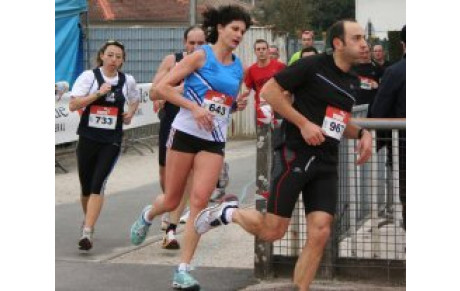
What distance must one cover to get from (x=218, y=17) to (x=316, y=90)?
4.72 ft

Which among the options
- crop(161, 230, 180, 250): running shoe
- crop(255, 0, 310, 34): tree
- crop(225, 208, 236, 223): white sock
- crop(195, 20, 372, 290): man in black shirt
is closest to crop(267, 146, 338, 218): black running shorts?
crop(195, 20, 372, 290): man in black shirt

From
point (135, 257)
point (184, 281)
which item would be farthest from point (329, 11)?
point (184, 281)

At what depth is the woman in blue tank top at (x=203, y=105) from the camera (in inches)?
316

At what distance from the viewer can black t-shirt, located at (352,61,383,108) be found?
1289cm

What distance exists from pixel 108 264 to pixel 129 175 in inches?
303

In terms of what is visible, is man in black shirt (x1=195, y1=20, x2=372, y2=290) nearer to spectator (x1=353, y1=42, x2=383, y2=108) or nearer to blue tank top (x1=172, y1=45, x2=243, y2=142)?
blue tank top (x1=172, y1=45, x2=243, y2=142)

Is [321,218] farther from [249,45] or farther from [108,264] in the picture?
[249,45]

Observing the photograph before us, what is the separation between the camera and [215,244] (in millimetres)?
10172

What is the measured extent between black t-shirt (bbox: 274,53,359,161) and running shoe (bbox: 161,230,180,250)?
2.93 meters

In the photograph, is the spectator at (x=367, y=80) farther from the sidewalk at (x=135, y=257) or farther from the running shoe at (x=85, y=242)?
the running shoe at (x=85, y=242)

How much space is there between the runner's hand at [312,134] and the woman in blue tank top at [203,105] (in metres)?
1.11

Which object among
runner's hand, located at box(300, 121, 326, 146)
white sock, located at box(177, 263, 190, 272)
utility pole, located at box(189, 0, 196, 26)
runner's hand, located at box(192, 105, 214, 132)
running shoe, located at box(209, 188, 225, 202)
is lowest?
white sock, located at box(177, 263, 190, 272)
